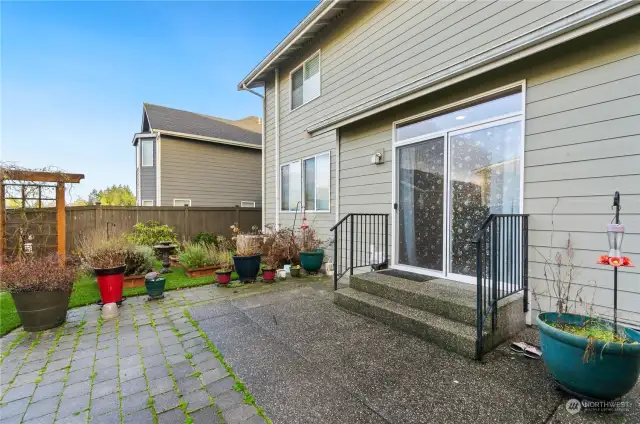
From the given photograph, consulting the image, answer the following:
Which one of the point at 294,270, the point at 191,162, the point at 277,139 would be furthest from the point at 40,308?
the point at 191,162

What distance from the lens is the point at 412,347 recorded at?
2543 mm

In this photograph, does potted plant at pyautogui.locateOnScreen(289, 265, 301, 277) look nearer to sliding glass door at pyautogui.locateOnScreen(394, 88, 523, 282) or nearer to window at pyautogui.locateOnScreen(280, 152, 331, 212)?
window at pyautogui.locateOnScreen(280, 152, 331, 212)

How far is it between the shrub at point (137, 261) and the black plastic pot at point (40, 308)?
5.51ft

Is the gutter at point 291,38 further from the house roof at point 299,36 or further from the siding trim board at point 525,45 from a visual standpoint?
the siding trim board at point 525,45

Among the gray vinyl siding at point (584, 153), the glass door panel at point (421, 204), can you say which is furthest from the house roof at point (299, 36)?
the gray vinyl siding at point (584, 153)

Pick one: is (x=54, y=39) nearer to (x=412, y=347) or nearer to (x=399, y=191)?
(x=399, y=191)

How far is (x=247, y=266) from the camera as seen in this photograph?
498 cm

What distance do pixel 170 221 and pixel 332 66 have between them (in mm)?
6888

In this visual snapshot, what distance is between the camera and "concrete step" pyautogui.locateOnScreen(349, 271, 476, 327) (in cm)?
267

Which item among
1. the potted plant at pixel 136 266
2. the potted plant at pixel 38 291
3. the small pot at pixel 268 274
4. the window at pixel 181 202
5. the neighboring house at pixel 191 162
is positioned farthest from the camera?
→ the window at pixel 181 202

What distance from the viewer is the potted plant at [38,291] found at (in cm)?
298

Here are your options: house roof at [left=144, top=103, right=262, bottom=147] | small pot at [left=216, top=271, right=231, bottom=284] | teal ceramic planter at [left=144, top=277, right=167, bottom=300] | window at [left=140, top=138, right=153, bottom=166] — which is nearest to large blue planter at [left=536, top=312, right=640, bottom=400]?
small pot at [left=216, top=271, right=231, bottom=284]

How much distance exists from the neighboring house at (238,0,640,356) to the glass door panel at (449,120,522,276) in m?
0.01

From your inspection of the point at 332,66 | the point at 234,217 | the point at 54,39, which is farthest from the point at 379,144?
the point at 54,39
